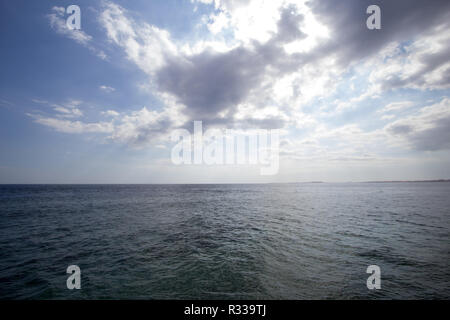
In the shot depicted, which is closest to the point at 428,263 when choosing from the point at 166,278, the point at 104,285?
the point at 166,278

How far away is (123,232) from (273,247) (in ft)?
54.0

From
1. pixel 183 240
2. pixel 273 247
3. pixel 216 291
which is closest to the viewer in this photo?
pixel 216 291

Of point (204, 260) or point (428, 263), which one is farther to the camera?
point (204, 260)

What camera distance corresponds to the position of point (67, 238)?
17.9 m

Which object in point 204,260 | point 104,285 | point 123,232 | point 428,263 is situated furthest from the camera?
point 123,232

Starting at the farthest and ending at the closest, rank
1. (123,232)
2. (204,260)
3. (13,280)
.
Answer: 1. (123,232)
2. (204,260)
3. (13,280)

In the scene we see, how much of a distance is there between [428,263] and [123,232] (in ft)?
86.9

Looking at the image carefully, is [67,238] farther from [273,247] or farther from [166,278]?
[273,247]
